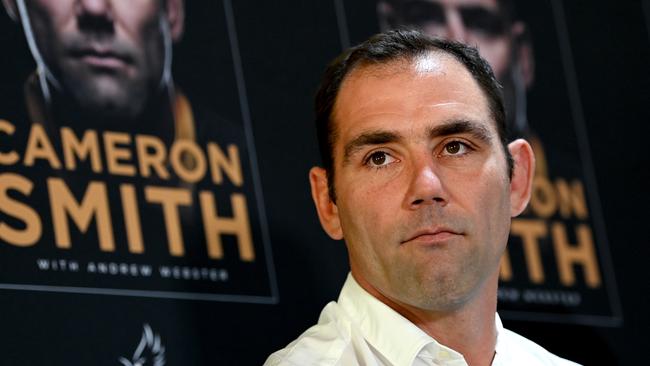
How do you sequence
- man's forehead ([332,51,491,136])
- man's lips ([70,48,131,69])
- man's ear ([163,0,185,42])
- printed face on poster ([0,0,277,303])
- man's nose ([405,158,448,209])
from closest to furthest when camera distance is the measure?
1. man's nose ([405,158,448,209])
2. man's forehead ([332,51,491,136])
3. printed face on poster ([0,0,277,303])
4. man's lips ([70,48,131,69])
5. man's ear ([163,0,185,42])

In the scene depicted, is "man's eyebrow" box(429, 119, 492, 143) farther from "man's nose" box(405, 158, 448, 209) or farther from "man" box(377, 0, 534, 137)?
"man" box(377, 0, 534, 137)

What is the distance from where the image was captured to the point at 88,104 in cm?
254

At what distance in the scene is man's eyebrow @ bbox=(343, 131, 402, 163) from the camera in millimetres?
2277

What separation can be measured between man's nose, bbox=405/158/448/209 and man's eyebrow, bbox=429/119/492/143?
0.07 m

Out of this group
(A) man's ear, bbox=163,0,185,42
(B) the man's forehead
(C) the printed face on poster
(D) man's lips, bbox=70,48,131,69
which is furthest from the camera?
(A) man's ear, bbox=163,0,185,42

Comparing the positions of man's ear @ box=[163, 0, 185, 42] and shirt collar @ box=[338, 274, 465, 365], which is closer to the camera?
shirt collar @ box=[338, 274, 465, 365]

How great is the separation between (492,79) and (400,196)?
13.4 inches

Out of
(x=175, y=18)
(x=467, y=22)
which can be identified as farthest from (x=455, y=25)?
(x=175, y=18)

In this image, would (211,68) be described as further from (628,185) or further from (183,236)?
(628,185)

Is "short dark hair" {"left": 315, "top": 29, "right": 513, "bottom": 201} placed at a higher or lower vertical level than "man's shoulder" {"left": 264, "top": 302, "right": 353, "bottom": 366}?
higher

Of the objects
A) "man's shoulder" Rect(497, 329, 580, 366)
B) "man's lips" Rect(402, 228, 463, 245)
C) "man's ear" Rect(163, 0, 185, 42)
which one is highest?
"man's ear" Rect(163, 0, 185, 42)

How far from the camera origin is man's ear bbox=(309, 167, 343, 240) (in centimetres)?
245

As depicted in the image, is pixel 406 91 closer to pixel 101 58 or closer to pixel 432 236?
pixel 432 236

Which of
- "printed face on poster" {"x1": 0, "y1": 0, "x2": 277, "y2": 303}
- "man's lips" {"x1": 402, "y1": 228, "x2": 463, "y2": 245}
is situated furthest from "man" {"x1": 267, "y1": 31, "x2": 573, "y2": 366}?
"printed face on poster" {"x1": 0, "y1": 0, "x2": 277, "y2": 303}
